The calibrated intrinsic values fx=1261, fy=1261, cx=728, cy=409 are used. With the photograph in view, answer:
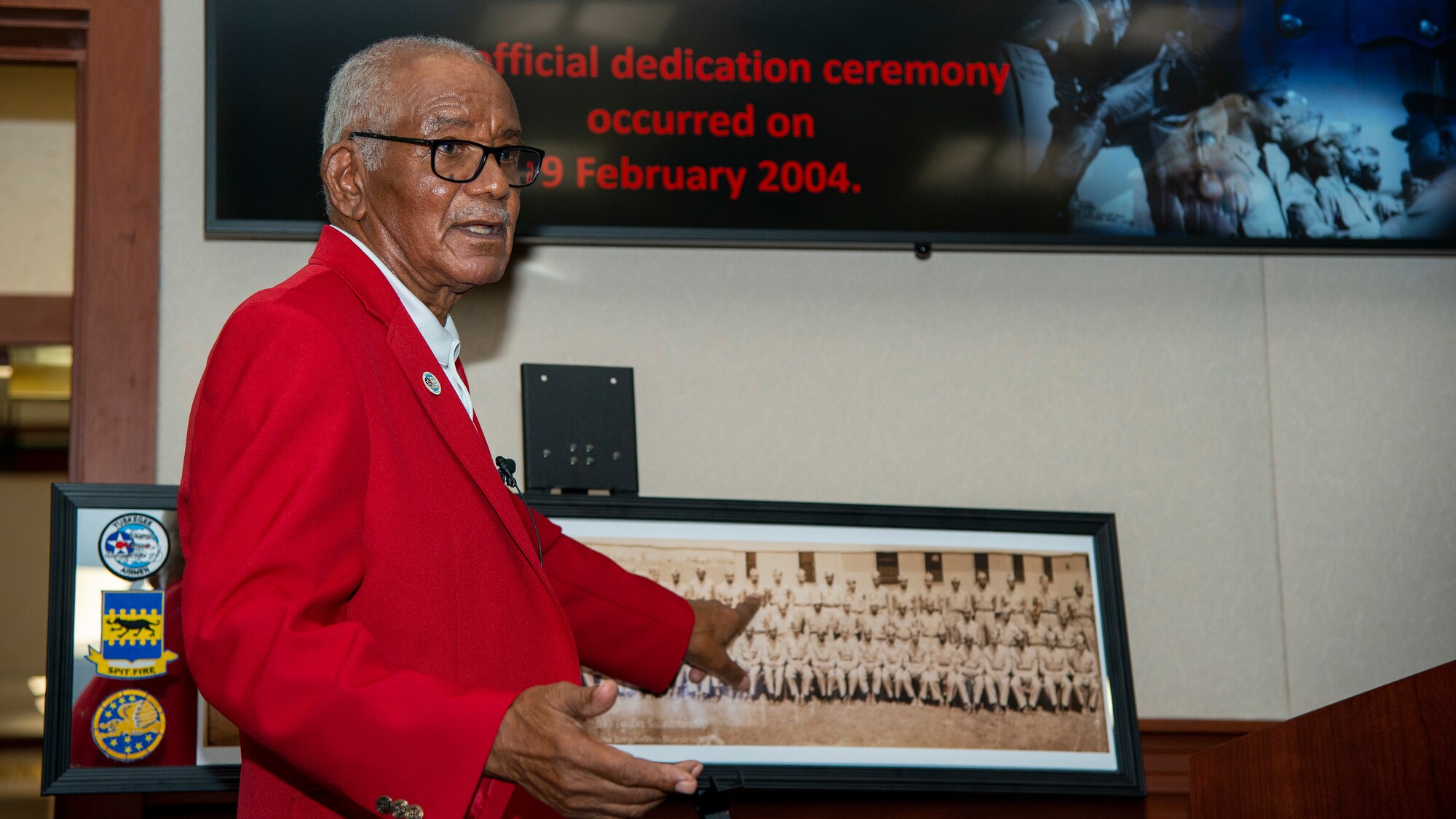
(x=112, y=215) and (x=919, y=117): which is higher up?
(x=919, y=117)

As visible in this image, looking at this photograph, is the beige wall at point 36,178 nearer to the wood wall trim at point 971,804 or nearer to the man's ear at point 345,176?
the wood wall trim at point 971,804

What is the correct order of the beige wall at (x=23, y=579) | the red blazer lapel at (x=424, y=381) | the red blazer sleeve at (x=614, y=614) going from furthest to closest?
the beige wall at (x=23, y=579) → the red blazer sleeve at (x=614, y=614) → the red blazer lapel at (x=424, y=381)

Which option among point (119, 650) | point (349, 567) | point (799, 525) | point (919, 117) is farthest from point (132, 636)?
point (919, 117)

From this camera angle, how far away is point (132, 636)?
1980 millimetres

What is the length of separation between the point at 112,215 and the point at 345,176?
1.07m

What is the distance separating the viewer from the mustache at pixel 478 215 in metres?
1.46

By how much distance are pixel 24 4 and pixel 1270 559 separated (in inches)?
103

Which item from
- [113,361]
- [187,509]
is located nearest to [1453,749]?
[187,509]

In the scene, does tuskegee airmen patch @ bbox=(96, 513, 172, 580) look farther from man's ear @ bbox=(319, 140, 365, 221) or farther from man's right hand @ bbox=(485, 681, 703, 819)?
man's right hand @ bbox=(485, 681, 703, 819)

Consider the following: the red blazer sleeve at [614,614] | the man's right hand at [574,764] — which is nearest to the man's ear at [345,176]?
the red blazer sleeve at [614,614]

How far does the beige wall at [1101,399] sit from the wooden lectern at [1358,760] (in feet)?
2.80

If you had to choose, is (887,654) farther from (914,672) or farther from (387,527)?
(387,527)

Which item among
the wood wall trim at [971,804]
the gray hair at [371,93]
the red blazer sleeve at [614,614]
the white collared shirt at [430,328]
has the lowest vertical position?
the wood wall trim at [971,804]

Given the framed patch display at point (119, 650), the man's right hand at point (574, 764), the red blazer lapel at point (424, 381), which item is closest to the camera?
the man's right hand at point (574, 764)
